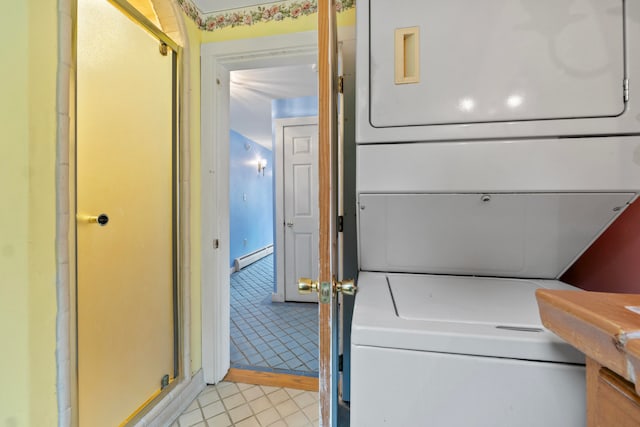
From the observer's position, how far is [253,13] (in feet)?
4.83

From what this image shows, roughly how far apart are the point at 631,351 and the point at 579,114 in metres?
0.62

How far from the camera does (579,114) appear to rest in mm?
669

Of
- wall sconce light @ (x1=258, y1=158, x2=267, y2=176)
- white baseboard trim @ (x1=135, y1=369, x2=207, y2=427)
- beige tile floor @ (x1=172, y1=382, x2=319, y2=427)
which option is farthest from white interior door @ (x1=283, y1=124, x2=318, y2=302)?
wall sconce light @ (x1=258, y1=158, x2=267, y2=176)

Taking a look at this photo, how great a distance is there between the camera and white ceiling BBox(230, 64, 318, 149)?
216 centimetres

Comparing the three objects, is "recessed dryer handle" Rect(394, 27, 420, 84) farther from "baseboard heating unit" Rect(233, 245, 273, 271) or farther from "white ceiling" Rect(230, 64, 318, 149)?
"baseboard heating unit" Rect(233, 245, 273, 271)

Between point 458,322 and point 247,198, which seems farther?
point 247,198

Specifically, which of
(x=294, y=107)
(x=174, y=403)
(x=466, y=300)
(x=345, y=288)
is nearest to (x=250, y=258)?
(x=294, y=107)

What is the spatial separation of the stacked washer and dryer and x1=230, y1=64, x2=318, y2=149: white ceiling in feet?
4.82

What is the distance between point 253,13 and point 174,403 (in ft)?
7.48

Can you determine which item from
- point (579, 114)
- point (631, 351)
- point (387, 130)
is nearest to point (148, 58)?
point (387, 130)

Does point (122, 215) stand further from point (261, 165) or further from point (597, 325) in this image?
point (261, 165)

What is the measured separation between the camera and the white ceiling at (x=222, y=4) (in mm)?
1450

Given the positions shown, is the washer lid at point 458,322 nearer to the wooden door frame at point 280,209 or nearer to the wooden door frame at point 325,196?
the wooden door frame at point 325,196

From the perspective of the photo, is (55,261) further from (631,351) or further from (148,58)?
(631,351)
